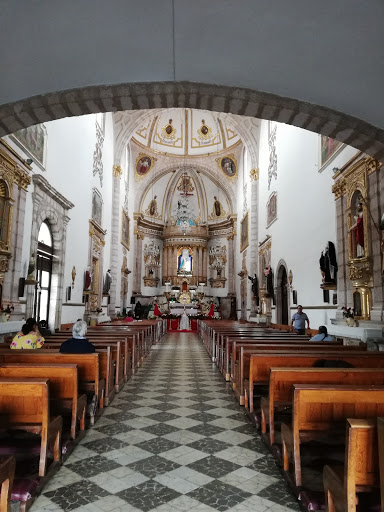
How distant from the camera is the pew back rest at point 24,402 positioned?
2.77m

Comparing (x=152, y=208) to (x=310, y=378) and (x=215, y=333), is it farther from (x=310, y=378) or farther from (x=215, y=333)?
(x=310, y=378)

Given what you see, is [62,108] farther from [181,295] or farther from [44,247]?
[181,295]

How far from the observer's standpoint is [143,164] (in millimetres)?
25828

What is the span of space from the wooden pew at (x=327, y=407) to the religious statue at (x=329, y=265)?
677 cm

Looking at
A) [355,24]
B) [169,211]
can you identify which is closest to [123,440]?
[355,24]

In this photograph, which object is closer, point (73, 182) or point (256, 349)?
point (256, 349)

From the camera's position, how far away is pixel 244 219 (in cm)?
2295

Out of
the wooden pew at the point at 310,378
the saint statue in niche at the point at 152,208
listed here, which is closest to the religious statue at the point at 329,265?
the wooden pew at the point at 310,378

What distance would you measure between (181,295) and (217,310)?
2.70m

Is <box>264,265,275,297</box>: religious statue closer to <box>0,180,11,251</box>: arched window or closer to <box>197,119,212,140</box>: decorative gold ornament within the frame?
<box>0,180,11,251</box>: arched window

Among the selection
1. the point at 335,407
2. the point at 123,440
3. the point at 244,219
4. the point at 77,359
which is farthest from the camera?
the point at 244,219

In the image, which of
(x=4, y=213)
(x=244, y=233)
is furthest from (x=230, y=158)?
(x=4, y=213)

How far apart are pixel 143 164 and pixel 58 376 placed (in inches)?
926

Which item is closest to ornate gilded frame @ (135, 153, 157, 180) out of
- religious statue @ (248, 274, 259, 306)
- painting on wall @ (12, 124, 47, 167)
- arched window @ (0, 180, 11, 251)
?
religious statue @ (248, 274, 259, 306)
